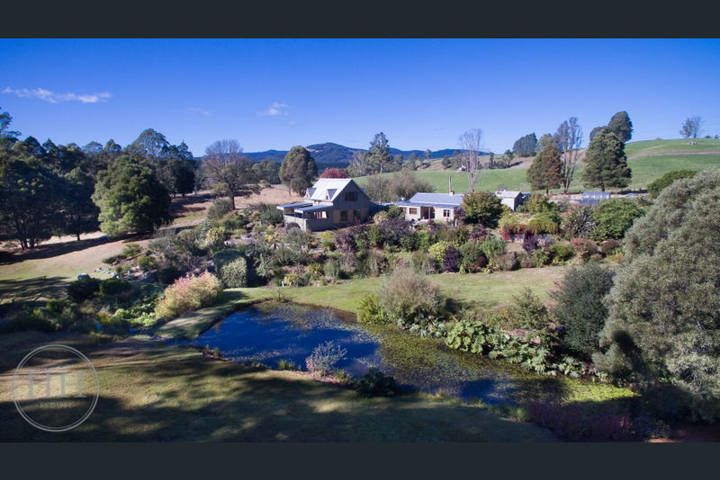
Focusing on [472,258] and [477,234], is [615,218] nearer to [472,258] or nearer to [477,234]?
[477,234]

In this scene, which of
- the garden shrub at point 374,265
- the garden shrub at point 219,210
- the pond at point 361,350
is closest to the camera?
the pond at point 361,350

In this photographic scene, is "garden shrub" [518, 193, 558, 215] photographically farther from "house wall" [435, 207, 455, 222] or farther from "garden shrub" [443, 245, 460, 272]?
"garden shrub" [443, 245, 460, 272]

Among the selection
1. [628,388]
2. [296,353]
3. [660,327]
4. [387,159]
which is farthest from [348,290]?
[387,159]

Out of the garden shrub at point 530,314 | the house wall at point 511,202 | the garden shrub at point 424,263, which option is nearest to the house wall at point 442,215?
the house wall at point 511,202

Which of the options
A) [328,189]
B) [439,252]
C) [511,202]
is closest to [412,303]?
[439,252]

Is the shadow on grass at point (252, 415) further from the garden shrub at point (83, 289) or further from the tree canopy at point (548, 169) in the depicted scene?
the tree canopy at point (548, 169)

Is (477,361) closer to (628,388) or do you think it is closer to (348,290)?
(628,388)
